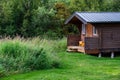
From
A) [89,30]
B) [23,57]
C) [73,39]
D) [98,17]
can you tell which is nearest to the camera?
[23,57]

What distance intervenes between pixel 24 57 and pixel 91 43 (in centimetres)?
840

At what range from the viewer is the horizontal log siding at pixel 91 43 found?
2261cm

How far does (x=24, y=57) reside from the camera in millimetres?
15141

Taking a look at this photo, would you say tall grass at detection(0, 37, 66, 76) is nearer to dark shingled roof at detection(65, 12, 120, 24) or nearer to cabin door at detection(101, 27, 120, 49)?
dark shingled roof at detection(65, 12, 120, 24)

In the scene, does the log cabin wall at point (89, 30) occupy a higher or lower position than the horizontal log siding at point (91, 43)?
higher

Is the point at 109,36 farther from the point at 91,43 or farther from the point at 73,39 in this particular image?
the point at 73,39

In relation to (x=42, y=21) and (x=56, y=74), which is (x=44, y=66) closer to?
(x=56, y=74)

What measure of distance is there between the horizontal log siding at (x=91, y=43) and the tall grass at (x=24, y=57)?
6438 mm

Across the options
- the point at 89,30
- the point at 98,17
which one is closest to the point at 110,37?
the point at 98,17

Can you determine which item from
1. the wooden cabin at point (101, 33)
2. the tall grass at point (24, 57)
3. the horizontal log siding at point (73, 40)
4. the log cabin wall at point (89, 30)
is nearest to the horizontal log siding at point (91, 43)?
the wooden cabin at point (101, 33)

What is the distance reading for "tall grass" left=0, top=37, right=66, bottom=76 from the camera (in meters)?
14.6

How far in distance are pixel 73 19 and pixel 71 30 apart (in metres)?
A: 8.43

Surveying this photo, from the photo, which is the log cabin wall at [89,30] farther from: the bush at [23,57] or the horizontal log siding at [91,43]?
the bush at [23,57]

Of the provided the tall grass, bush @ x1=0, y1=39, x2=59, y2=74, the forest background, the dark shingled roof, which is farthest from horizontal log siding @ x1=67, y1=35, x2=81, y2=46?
bush @ x1=0, y1=39, x2=59, y2=74
